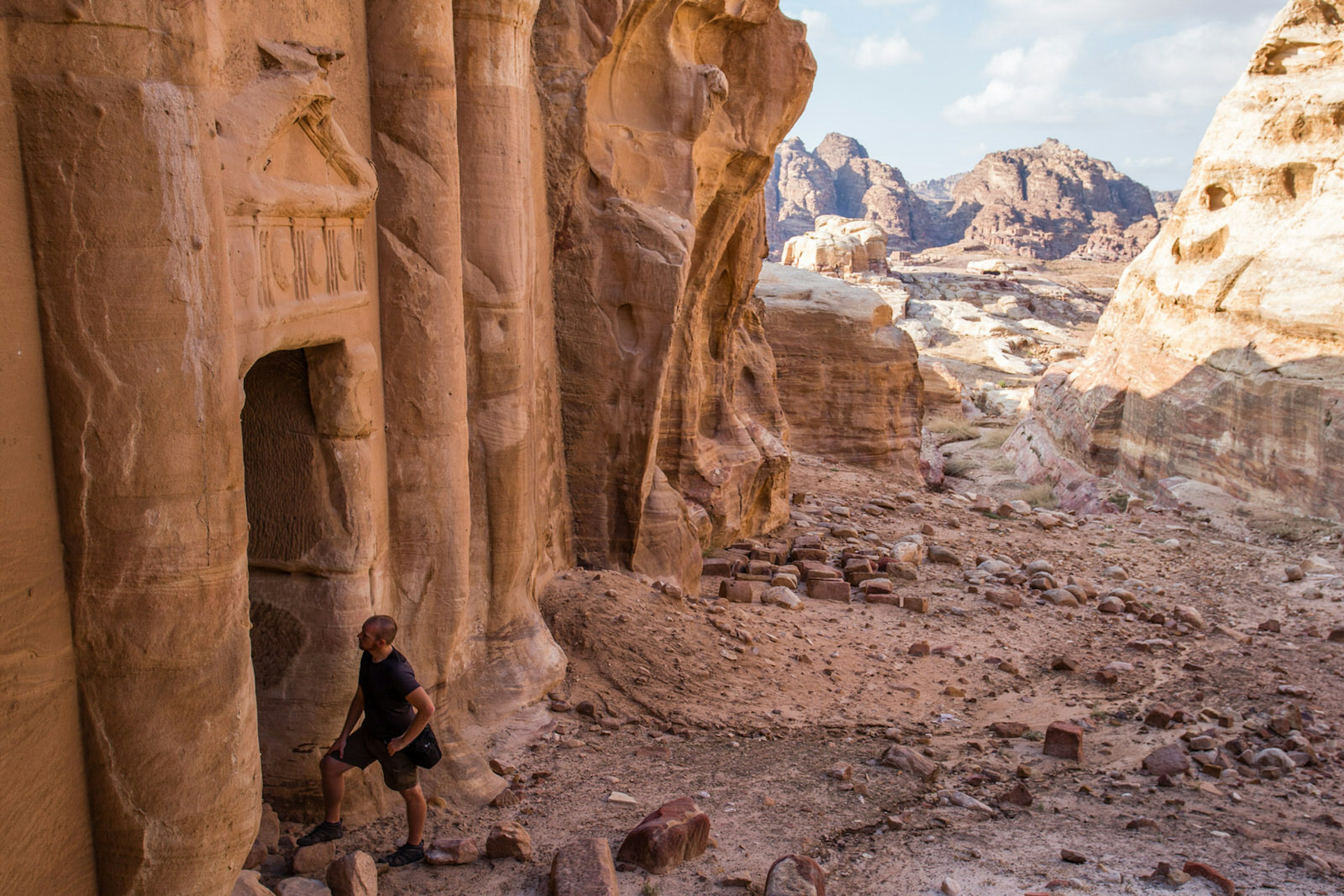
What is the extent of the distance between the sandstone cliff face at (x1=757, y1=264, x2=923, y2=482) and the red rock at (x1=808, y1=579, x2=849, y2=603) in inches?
217

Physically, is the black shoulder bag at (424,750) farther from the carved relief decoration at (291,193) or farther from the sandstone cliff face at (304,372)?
the carved relief decoration at (291,193)

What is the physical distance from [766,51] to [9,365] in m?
7.76

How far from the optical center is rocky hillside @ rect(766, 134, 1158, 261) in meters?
64.2

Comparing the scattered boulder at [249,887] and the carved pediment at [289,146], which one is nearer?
the carved pediment at [289,146]

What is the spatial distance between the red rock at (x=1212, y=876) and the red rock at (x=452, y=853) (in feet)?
9.32

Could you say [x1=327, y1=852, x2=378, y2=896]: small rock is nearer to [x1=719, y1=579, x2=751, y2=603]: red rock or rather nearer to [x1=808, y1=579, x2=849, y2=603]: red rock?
[x1=719, y1=579, x2=751, y2=603]: red rock

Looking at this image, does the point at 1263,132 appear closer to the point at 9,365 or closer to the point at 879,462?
the point at 879,462

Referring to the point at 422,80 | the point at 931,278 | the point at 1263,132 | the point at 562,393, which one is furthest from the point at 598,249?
the point at 931,278

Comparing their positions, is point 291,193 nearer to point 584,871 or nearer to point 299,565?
point 299,565

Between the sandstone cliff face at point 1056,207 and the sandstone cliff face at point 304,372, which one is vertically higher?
the sandstone cliff face at point 1056,207

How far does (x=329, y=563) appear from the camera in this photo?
397 cm

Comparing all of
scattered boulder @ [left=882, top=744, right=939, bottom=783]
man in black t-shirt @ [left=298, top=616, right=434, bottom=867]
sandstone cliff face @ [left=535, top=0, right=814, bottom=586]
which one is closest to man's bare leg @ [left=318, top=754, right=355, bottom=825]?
man in black t-shirt @ [left=298, top=616, right=434, bottom=867]

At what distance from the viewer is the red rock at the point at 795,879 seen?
3.62 meters

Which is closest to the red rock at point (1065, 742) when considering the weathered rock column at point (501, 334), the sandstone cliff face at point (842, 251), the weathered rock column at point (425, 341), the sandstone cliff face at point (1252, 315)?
the weathered rock column at point (501, 334)
